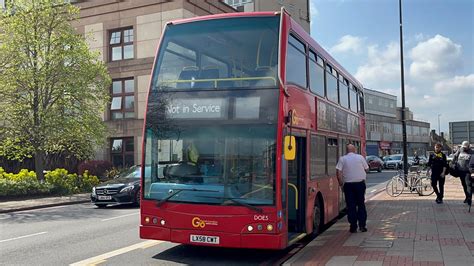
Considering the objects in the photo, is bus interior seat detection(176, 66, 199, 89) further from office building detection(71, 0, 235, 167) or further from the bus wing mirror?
office building detection(71, 0, 235, 167)

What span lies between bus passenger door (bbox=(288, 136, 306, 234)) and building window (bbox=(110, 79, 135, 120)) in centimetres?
2544

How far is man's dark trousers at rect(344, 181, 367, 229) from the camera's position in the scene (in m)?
9.83

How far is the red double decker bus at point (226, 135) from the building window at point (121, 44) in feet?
85.2

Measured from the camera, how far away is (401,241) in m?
8.63

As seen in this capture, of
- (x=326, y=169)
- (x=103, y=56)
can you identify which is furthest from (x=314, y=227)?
(x=103, y=56)

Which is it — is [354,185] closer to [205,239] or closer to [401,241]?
[401,241]

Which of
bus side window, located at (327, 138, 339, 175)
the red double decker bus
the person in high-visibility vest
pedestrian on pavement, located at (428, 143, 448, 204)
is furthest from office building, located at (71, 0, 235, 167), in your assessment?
the person in high-visibility vest

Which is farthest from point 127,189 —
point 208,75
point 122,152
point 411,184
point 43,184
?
point 122,152

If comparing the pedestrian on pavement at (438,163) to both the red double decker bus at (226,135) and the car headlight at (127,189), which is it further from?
the car headlight at (127,189)

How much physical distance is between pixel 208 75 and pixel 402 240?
460 cm

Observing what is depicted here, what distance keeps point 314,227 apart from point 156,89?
412cm

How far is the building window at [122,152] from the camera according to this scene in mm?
32875

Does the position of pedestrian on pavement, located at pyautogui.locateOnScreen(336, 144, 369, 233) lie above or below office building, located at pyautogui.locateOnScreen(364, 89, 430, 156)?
below

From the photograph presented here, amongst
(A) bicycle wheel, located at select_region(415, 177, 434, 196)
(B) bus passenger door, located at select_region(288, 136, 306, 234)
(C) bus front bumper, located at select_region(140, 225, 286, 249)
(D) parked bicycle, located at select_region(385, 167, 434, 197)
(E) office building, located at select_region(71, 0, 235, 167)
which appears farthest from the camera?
(E) office building, located at select_region(71, 0, 235, 167)
